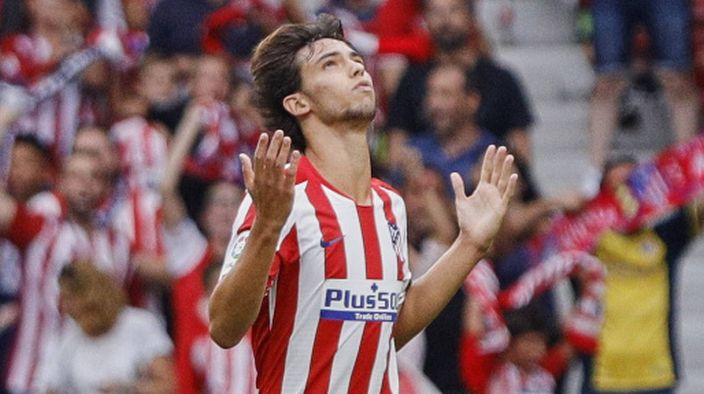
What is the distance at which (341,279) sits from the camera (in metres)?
5.60

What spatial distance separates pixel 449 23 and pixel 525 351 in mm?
1967

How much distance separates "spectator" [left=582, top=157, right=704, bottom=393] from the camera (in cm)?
942

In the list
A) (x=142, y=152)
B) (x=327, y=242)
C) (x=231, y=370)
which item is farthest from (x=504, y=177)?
(x=142, y=152)

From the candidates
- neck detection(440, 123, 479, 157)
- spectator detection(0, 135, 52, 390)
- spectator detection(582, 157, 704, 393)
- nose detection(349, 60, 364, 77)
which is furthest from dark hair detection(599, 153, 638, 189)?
nose detection(349, 60, 364, 77)

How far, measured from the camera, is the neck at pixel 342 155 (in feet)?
18.8

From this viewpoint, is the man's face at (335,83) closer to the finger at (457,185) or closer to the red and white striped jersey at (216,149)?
the finger at (457,185)

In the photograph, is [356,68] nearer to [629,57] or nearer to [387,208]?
[387,208]

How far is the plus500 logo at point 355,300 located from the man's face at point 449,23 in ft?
15.5

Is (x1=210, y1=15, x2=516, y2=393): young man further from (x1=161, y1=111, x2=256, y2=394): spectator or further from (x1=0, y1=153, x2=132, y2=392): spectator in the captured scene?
(x1=0, y1=153, x2=132, y2=392): spectator

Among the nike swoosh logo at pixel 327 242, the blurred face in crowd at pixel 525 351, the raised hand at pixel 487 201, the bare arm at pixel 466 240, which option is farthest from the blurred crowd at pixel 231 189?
the nike swoosh logo at pixel 327 242

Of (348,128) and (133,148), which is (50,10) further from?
(348,128)

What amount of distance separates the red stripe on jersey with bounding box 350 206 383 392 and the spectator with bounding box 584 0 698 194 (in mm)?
5135

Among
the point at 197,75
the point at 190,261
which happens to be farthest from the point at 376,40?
the point at 190,261

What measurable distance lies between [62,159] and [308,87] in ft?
17.5
